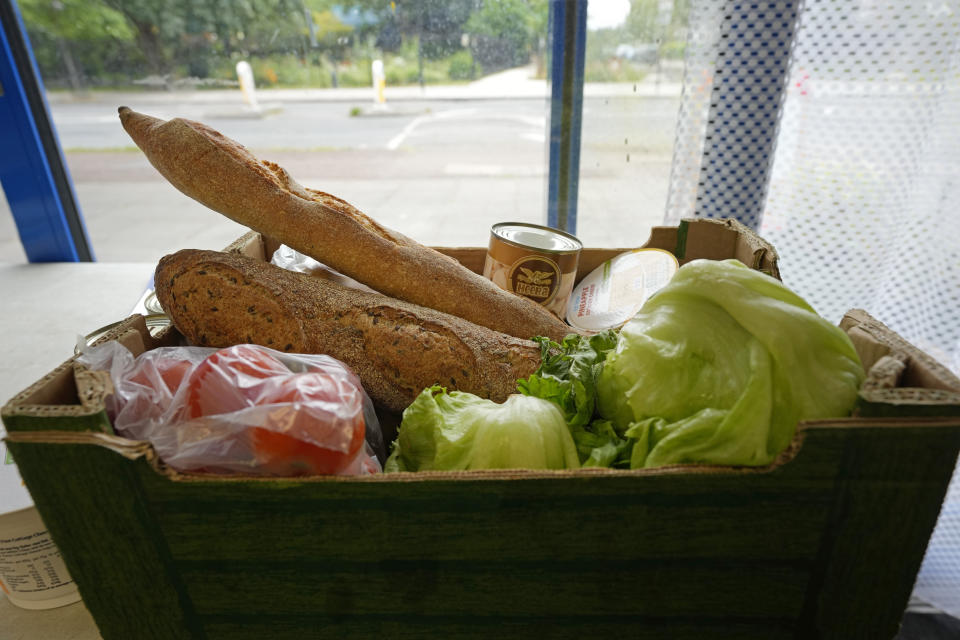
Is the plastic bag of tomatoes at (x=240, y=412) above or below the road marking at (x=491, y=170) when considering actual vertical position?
above

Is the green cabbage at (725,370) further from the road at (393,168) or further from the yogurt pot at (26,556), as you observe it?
the road at (393,168)

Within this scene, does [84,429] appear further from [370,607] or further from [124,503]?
[370,607]

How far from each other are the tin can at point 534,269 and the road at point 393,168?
4.66 ft

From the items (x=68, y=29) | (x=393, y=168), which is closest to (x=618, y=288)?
(x=68, y=29)

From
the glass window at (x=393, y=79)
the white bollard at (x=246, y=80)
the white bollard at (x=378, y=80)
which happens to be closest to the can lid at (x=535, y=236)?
the glass window at (x=393, y=79)

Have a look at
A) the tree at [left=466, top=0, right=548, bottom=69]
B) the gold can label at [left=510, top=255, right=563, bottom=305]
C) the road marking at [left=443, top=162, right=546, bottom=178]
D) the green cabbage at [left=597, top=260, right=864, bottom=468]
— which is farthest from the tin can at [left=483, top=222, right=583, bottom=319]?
the road marking at [left=443, top=162, right=546, bottom=178]

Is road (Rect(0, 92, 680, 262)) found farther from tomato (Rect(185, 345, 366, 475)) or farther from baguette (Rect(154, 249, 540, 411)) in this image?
tomato (Rect(185, 345, 366, 475))

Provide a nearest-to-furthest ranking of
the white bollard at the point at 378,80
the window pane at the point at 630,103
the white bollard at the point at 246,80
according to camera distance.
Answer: the window pane at the point at 630,103
the white bollard at the point at 378,80
the white bollard at the point at 246,80

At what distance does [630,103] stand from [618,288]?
139 cm

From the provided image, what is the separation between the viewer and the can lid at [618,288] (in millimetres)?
1167

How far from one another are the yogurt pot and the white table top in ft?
4.05

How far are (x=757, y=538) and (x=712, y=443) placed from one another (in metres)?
0.11

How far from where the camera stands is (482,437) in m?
0.76

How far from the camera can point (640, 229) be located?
2871 mm
